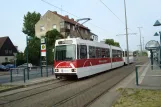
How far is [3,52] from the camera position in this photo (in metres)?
71.9

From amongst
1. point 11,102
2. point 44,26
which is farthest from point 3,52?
point 11,102

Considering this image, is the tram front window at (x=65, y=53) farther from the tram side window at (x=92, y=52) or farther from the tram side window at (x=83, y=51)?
the tram side window at (x=92, y=52)

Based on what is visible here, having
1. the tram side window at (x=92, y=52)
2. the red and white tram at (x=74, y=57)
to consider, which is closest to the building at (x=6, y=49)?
the tram side window at (x=92, y=52)

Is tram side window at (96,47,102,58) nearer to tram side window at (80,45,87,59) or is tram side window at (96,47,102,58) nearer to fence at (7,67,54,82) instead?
tram side window at (80,45,87,59)

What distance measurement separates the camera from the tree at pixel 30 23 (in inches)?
3463

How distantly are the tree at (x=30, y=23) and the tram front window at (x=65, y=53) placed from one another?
2754 inches

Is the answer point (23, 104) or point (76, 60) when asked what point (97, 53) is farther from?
point (23, 104)

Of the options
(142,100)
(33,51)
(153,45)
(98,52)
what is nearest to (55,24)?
(33,51)

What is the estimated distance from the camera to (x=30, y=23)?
88.3 m

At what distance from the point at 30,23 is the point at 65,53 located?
→ 71.8 metres

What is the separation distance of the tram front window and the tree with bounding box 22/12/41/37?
69.9 m

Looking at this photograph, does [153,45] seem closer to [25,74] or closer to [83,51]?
[83,51]

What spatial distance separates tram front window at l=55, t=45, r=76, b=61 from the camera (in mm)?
18516

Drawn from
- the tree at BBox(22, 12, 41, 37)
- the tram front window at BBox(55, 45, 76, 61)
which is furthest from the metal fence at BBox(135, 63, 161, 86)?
the tree at BBox(22, 12, 41, 37)
